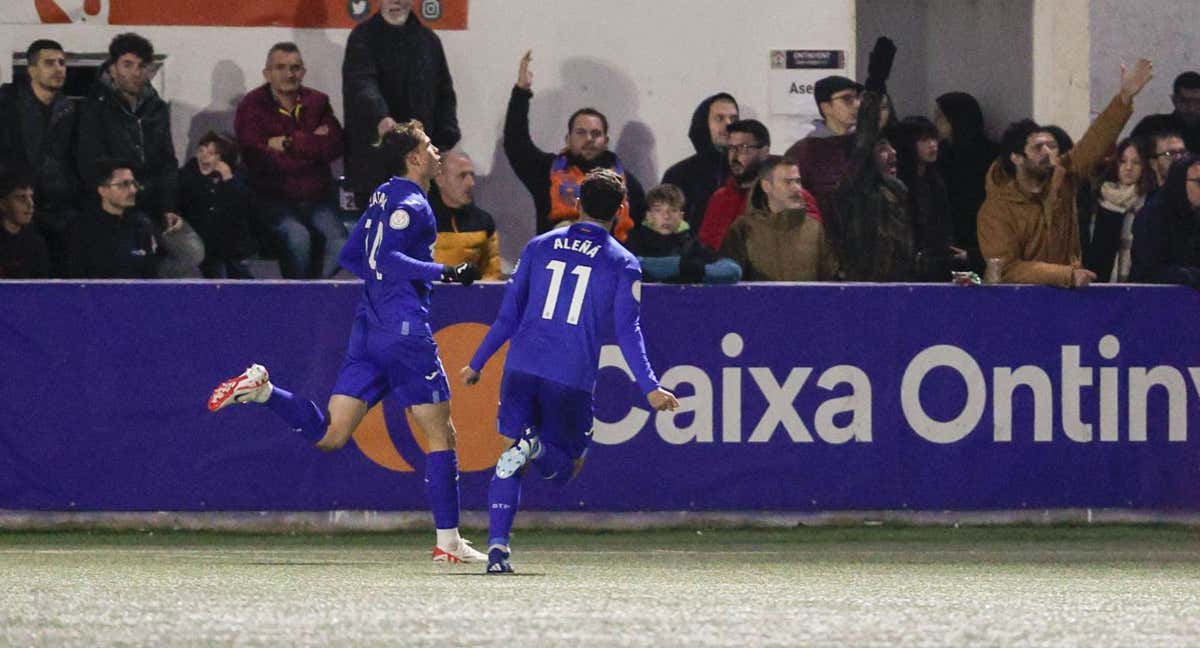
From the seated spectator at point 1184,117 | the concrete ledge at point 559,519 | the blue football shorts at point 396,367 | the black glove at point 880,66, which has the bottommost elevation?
the concrete ledge at point 559,519

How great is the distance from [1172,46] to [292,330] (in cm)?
731

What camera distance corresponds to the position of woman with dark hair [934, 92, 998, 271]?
1443 centimetres

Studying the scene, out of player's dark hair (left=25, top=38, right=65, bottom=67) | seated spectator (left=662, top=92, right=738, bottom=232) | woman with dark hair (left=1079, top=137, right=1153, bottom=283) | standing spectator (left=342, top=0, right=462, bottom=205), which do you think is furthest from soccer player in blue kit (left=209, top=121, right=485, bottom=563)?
woman with dark hair (left=1079, top=137, right=1153, bottom=283)

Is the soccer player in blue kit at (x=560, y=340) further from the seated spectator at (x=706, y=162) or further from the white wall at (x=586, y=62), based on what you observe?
the white wall at (x=586, y=62)

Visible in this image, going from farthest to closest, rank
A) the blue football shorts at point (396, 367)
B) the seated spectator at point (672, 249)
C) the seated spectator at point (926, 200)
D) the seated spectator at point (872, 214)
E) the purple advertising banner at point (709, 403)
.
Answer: the seated spectator at point (926, 200), the seated spectator at point (872, 214), the seated spectator at point (672, 249), the purple advertising banner at point (709, 403), the blue football shorts at point (396, 367)

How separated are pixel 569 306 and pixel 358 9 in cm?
595

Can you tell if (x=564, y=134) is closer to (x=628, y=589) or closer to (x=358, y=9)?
(x=358, y=9)

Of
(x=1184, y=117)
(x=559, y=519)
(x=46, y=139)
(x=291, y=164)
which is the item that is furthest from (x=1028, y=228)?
(x=46, y=139)

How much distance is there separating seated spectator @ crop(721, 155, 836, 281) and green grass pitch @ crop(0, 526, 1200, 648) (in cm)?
155

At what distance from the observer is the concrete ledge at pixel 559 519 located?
1218 centimetres

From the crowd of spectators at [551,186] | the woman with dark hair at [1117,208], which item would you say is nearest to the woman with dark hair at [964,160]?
the crowd of spectators at [551,186]

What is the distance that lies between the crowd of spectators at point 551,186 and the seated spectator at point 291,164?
12mm

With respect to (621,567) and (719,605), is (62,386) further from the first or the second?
(719,605)

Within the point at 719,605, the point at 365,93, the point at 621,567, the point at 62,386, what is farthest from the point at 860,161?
the point at 719,605
